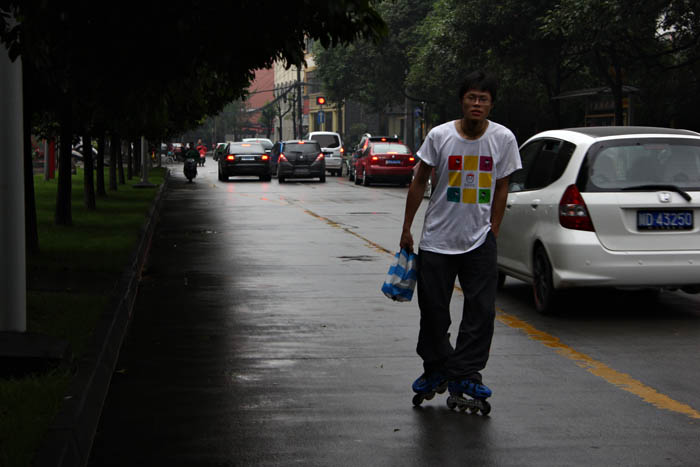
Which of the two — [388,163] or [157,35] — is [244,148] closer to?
[388,163]

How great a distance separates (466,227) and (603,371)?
171 cm

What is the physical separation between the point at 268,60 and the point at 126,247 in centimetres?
791

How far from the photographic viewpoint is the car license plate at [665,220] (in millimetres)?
9078

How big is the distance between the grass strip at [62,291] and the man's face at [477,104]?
2500 mm

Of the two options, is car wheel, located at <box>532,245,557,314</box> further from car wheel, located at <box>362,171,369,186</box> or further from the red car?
car wheel, located at <box>362,171,369,186</box>

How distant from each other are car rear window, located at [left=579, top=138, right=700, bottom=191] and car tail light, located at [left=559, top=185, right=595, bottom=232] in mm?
114

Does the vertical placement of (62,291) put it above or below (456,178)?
below

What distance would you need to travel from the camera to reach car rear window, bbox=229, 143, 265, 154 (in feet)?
141

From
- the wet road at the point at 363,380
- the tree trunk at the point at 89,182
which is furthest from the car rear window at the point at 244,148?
the wet road at the point at 363,380

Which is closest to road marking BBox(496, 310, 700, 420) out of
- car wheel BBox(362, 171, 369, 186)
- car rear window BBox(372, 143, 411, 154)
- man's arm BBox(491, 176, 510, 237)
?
man's arm BBox(491, 176, 510, 237)

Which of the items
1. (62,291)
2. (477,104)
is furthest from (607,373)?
(62,291)

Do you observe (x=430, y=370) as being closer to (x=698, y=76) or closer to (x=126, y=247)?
(x=126, y=247)

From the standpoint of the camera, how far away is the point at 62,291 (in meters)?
10.2

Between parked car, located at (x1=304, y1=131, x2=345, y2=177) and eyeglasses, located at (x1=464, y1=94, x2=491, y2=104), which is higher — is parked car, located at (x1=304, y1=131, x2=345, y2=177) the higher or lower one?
the lower one
